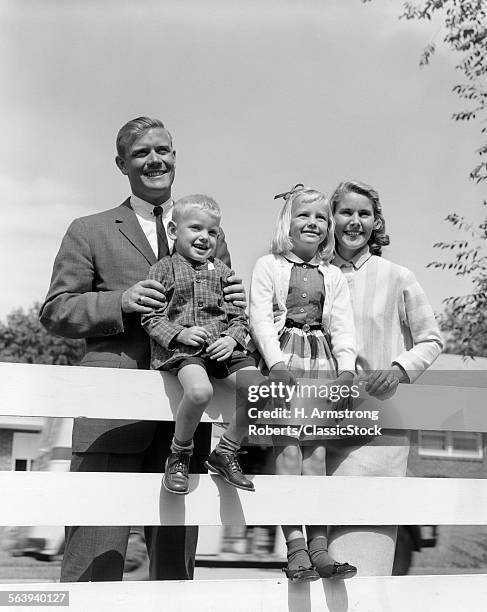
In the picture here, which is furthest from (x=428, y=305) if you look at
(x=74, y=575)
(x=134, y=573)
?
(x=134, y=573)

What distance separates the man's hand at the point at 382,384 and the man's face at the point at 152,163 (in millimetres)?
1151

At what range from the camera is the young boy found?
2.68 metres

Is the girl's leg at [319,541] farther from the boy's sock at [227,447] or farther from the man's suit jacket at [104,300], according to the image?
the man's suit jacket at [104,300]

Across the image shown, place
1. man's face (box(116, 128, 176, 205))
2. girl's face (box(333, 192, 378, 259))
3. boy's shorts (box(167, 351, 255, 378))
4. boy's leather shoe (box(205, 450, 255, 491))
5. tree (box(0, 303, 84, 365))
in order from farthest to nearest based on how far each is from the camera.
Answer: tree (box(0, 303, 84, 365))
girl's face (box(333, 192, 378, 259))
man's face (box(116, 128, 176, 205))
boy's shorts (box(167, 351, 255, 378))
boy's leather shoe (box(205, 450, 255, 491))

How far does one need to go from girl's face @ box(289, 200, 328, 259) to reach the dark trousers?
32.4 inches

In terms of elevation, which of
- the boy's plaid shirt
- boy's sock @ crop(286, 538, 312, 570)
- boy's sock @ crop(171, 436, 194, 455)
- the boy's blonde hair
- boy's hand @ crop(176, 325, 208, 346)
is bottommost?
boy's sock @ crop(286, 538, 312, 570)

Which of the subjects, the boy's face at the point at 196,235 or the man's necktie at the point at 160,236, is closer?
the boy's face at the point at 196,235

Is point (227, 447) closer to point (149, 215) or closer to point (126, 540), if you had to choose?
point (126, 540)

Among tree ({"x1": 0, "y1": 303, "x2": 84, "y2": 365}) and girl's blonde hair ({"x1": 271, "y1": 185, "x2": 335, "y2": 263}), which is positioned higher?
tree ({"x1": 0, "y1": 303, "x2": 84, "y2": 365})

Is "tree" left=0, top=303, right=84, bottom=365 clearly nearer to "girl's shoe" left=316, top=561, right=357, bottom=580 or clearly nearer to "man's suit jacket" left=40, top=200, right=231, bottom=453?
"man's suit jacket" left=40, top=200, right=231, bottom=453

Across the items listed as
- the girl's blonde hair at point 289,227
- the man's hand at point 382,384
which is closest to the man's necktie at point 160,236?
the girl's blonde hair at point 289,227

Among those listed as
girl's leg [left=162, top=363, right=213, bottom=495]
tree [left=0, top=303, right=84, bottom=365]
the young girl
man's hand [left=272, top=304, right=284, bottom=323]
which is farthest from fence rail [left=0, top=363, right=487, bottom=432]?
tree [left=0, top=303, right=84, bottom=365]

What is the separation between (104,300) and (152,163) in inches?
26.4

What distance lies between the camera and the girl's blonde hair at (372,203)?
3432 mm
